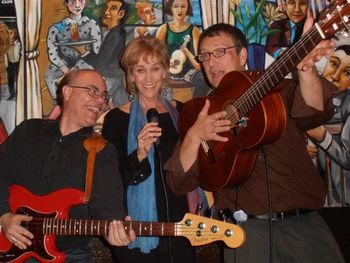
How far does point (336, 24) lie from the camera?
1586mm

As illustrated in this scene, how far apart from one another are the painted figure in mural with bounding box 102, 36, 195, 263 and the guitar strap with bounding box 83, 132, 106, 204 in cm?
15

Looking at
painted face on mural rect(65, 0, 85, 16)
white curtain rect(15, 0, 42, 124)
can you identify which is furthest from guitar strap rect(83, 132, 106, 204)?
painted face on mural rect(65, 0, 85, 16)

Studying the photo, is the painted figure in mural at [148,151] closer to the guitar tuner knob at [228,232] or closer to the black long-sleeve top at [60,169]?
the black long-sleeve top at [60,169]

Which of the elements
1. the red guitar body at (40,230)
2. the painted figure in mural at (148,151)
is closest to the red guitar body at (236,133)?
the painted figure in mural at (148,151)

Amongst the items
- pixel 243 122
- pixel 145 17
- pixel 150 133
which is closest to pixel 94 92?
pixel 150 133

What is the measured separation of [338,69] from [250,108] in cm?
153

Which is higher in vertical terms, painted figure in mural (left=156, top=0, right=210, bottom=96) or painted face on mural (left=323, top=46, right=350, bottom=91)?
painted figure in mural (left=156, top=0, right=210, bottom=96)

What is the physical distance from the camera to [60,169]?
2.35m

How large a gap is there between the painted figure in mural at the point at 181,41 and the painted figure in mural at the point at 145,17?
63mm

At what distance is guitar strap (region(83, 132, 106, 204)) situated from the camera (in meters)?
2.26

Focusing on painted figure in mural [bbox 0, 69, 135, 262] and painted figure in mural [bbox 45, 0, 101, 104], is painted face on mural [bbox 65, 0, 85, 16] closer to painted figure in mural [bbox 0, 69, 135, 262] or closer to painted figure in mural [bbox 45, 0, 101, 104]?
painted figure in mural [bbox 45, 0, 101, 104]

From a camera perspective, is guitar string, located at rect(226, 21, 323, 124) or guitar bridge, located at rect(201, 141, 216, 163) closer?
guitar string, located at rect(226, 21, 323, 124)

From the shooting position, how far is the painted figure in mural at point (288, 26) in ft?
10.3

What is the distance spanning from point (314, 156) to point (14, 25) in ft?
7.65
